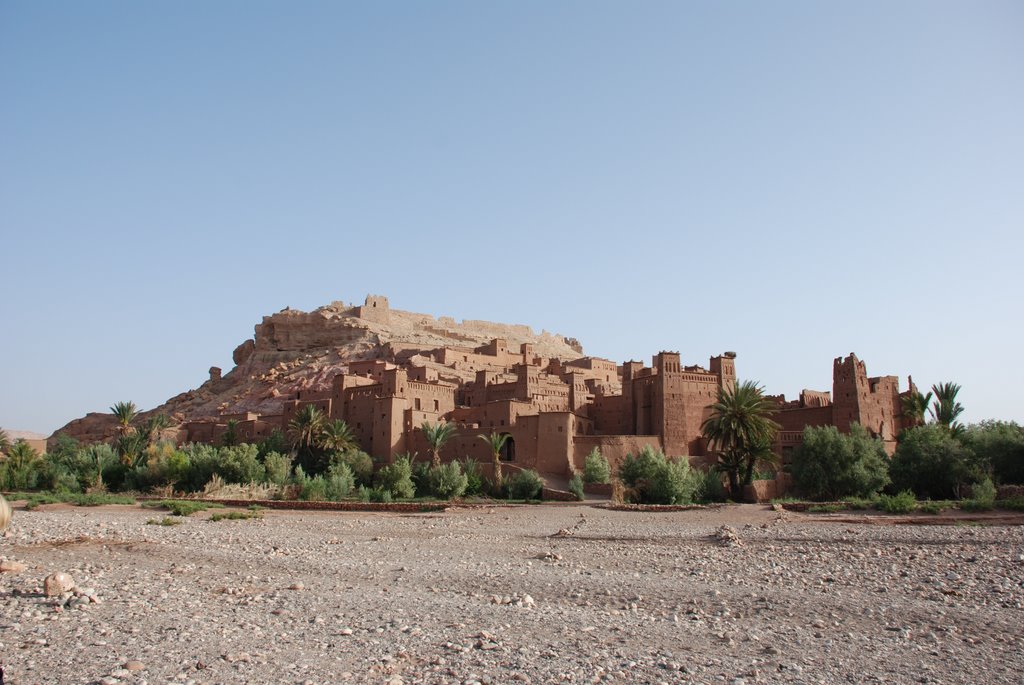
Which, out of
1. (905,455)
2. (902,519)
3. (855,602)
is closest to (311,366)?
(905,455)

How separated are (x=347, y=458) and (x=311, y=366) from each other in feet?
79.9

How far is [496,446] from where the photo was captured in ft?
111

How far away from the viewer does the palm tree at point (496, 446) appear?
33438 millimetres

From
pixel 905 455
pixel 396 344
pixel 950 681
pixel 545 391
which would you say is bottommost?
pixel 950 681

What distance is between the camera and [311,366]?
60.2 metres

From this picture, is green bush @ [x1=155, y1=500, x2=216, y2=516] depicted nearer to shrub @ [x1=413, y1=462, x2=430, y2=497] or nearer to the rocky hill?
shrub @ [x1=413, y1=462, x2=430, y2=497]

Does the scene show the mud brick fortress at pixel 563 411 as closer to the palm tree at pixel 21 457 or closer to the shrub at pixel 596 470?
the shrub at pixel 596 470

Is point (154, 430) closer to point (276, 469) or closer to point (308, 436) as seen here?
point (308, 436)

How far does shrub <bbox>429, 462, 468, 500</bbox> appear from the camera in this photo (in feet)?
108

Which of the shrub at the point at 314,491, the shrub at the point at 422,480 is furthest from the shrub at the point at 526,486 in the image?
the shrub at the point at 314,491

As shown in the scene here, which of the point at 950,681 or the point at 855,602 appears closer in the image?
the point at 950,681

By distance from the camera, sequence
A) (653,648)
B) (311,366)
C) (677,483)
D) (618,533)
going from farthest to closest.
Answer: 1. (311,366)
2. (677,483)
3. (618,533)
4. (653,648)

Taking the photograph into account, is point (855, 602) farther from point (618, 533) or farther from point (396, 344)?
point (396, 344)

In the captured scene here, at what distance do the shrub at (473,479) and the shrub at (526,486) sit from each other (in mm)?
1974
